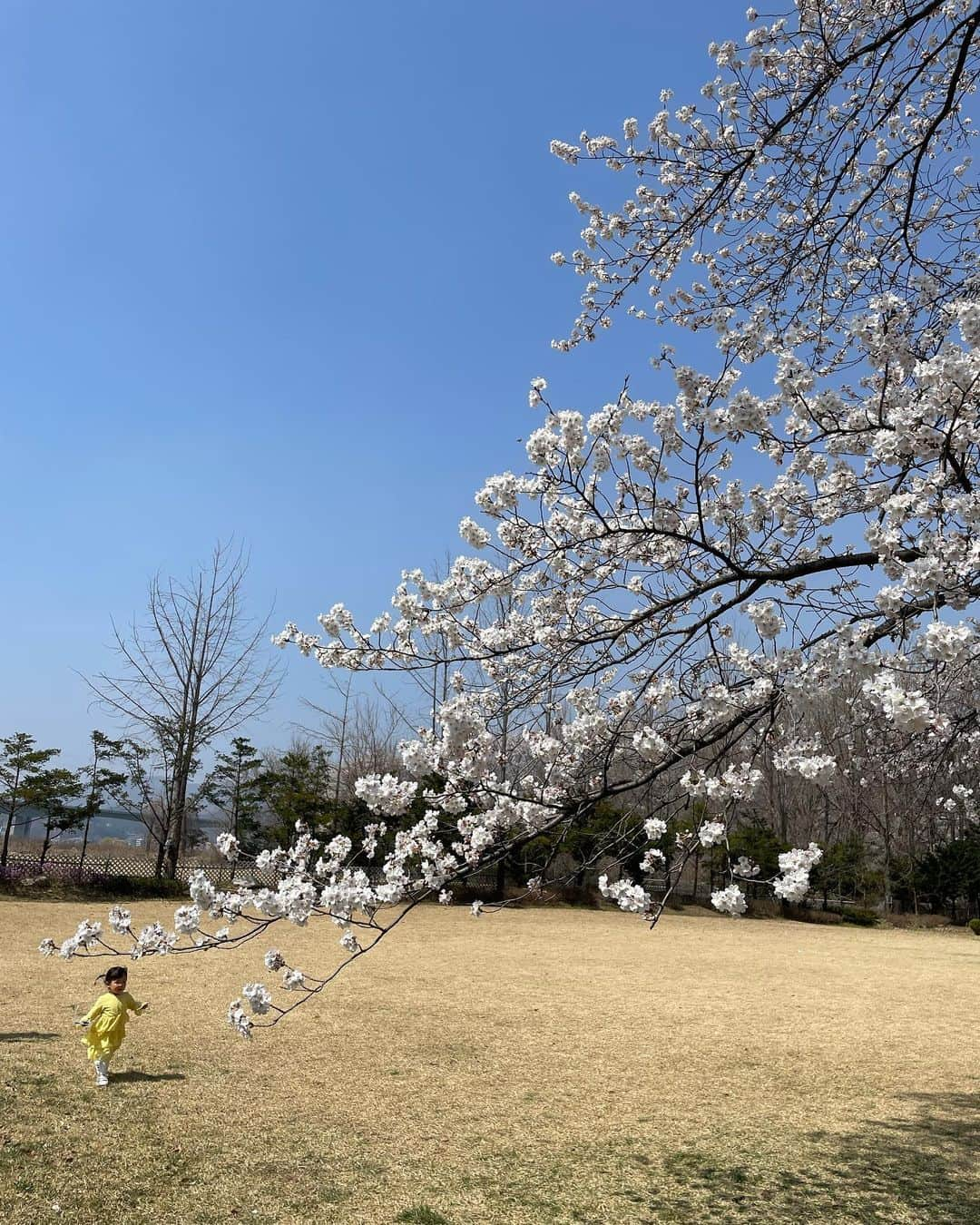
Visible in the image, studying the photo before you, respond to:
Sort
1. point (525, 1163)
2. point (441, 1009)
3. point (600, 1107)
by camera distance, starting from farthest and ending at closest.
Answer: point (441, 1009) < point (600, 1107) < point (525, 1163)

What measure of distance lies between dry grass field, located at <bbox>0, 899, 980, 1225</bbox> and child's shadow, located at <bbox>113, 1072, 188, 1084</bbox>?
20 millimetres

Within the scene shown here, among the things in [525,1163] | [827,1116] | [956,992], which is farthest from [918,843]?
[525,1163]

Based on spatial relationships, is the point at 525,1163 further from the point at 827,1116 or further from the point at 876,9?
the point at 876,9

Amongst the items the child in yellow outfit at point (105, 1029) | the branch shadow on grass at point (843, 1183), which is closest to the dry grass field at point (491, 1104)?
the branch shadow on grass at point (843, 1183)

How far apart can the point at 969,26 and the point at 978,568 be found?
2.54m

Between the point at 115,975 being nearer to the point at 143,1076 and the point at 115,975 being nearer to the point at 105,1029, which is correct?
the point at 105,1029

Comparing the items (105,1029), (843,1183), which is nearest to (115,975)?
(105,1029)

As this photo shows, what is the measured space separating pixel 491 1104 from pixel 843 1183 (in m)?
1.67

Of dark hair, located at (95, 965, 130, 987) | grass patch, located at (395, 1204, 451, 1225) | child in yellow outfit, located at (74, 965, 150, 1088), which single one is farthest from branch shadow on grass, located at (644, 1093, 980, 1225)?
dark hair, located at (95, 965, 130, 987)

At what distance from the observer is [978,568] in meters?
2.41

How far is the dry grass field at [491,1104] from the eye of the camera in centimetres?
329

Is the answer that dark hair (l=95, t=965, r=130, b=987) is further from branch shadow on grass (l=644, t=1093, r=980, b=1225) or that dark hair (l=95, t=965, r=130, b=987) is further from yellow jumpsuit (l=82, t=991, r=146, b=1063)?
branch shadow on grass (l=644, t=1093, r=980, b=1225)

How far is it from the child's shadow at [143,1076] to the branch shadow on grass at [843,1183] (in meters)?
2.55

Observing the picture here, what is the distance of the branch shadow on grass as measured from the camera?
3320 millimetres
